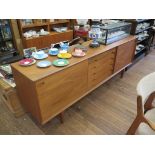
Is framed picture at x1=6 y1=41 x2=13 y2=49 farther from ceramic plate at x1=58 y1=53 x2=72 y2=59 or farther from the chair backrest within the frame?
the chair backrest

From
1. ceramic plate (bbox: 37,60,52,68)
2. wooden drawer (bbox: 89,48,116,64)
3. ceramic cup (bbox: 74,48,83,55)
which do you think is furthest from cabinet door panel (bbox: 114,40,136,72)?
ceramic plate (bbox: 37,60,52,68)

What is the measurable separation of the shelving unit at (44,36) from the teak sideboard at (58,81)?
1518 mm

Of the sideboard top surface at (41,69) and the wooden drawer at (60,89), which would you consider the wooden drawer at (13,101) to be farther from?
the wooden drawer at (60,89)

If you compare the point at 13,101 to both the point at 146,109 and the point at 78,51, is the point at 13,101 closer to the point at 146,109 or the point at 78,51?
the point at 78,51

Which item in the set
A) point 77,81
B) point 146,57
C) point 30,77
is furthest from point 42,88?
point 146,57

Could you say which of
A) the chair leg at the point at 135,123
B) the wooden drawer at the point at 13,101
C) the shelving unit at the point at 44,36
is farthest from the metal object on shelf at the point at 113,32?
the shelving unit at the point at 44,36

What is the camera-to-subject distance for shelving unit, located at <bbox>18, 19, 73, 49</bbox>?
2995 mm

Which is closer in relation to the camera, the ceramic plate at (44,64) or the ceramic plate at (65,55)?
the ceramic plate at (44,64)

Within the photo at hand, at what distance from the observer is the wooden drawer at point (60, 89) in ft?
4.31

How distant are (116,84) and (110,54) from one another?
27.7 inches

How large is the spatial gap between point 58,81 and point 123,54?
1427 mm

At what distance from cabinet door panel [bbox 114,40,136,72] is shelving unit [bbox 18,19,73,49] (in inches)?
68.9

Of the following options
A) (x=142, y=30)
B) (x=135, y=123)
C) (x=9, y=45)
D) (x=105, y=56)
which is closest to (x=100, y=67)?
(x=105, y=56)

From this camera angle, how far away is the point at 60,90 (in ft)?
4.80
